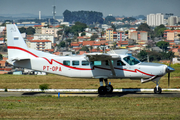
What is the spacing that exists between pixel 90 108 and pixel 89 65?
214 inches

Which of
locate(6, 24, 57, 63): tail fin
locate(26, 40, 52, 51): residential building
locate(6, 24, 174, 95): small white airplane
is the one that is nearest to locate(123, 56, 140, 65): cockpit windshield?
locate(6, 24, 174, 95): small white airplane

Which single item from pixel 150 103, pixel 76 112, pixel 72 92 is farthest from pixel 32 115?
pixel 72 92

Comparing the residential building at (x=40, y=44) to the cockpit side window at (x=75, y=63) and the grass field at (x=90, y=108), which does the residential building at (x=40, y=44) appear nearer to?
the cockpit side window at (x=75, y=63)

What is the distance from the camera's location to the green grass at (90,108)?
13.4 m

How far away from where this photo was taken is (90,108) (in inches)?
597

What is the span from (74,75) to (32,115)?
7197mm

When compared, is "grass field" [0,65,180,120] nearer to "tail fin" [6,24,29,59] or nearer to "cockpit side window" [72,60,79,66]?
"cockpit side window" [72,60,79,66]

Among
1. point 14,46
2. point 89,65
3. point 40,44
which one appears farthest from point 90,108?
point 40,44

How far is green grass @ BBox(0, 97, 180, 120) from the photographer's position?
13398mm

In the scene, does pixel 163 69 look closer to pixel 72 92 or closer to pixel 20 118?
pixel 72 92

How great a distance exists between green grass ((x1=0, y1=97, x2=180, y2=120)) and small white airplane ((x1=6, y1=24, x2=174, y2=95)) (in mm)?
2606

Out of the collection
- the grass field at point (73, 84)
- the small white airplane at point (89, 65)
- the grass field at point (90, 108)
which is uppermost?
the small white airplane at point (89, 65)

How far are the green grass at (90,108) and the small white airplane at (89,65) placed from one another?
8.55 ft

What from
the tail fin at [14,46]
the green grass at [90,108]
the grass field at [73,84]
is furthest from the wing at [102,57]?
the grass field at [73,84]
